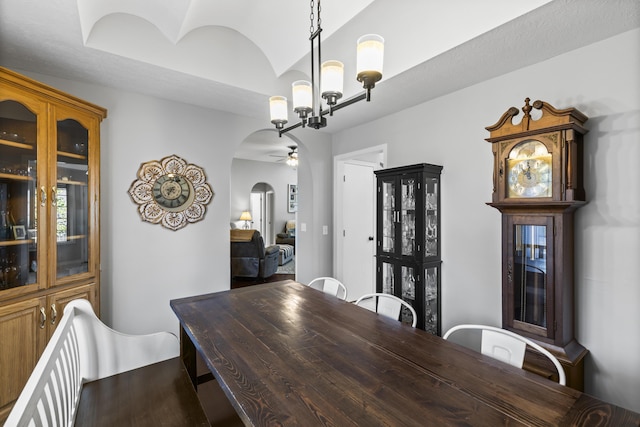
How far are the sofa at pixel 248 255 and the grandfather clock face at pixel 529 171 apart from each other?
406 cm

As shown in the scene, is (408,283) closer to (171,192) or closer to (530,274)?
(530,274)

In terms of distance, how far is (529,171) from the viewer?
2.02 metres

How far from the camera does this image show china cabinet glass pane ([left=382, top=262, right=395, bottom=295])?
308 cm

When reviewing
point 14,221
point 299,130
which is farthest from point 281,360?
point 299,130

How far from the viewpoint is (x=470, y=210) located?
2.64 m

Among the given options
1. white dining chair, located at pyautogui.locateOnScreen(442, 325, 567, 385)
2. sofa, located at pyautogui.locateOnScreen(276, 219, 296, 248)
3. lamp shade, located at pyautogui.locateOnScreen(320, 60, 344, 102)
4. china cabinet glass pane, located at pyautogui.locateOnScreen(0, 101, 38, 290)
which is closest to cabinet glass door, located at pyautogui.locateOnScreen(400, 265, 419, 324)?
white dining chair, located at pyautogui.locateOnScreen(442, 325, 567, 385)

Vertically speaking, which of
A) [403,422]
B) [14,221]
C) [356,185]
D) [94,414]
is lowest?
[94,414]

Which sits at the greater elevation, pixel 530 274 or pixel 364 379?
pixel 530 274

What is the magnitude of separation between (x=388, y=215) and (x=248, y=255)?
3067mm

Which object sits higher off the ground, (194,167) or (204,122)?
(204,122)

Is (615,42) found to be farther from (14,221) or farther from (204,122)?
(14,221)

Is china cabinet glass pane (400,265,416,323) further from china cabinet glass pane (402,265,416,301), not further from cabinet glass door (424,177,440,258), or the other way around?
cabinet glass door (424,177,440,258)

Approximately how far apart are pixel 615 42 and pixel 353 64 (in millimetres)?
1711

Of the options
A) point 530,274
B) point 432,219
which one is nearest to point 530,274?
point 530,274
